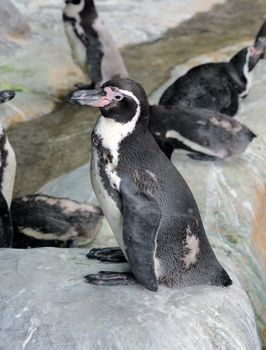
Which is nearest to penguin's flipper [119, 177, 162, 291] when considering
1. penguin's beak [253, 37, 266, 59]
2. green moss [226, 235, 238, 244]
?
green moss [226, 235, 238, 244]

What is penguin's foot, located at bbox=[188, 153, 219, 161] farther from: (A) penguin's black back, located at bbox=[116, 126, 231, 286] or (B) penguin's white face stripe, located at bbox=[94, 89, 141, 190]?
(B) penguin's white face stripe, located at bbox=[94, 89, 141, 190]

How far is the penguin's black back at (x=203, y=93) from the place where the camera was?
16.6ft

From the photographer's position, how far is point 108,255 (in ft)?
9.39

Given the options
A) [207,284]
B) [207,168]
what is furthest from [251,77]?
[207,284]

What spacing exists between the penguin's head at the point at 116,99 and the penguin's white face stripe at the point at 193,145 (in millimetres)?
1834

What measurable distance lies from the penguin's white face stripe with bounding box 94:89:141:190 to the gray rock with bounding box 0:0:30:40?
4.52m

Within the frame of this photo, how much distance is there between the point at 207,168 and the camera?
168 inches

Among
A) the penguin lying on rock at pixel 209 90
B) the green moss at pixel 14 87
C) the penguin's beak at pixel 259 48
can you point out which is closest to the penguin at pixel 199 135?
the penguin lying on rock at pixel 209 90

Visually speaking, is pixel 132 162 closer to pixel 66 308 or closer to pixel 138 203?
pixel 138 203

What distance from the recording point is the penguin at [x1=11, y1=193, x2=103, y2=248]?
3574mm

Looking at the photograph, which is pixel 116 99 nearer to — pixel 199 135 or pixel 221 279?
pixel 221 279

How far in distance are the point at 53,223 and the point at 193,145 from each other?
3.82 feet

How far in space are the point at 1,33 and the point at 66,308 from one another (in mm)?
4802

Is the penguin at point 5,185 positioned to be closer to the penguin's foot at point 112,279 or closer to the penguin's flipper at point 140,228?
the penguin's foot at point 112,279
